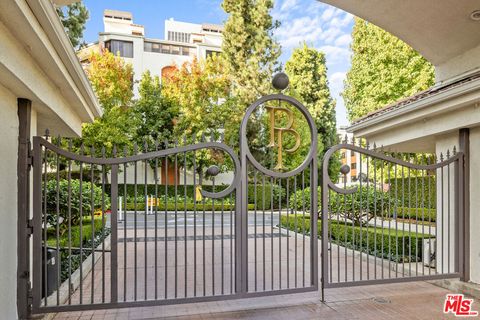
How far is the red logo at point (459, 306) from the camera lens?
4.71 m

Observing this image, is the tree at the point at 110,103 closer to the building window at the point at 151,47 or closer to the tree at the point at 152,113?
the tree at the point at 152,113

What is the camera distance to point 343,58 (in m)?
24.5

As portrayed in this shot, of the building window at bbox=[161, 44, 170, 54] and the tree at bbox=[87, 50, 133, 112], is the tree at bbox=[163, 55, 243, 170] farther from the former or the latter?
the building window at bbox=[161, 44, 170, 54]

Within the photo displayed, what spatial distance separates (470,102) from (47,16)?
16.9ft

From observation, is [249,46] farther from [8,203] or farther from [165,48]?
[8,203]

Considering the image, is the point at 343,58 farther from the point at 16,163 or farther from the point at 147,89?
the point at 16,163

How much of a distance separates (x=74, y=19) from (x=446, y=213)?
16665 mm

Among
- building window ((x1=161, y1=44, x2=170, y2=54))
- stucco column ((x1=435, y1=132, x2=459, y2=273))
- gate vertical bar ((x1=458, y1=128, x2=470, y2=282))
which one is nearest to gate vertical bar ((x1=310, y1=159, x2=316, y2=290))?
stucco column ((x1=435, y1=132, x2=459, y2=273))

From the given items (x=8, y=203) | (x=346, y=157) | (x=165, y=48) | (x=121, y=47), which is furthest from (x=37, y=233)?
(x=165, y=48)

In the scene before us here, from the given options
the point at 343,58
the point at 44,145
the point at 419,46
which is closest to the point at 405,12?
the point at 419,46

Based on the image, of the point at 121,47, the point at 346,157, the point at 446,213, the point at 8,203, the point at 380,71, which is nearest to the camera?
the point at 8,203

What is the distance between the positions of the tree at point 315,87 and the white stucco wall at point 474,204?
67.1ft

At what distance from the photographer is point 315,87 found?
26.4 meters

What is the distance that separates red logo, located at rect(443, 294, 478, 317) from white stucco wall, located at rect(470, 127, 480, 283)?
0.63 metres
